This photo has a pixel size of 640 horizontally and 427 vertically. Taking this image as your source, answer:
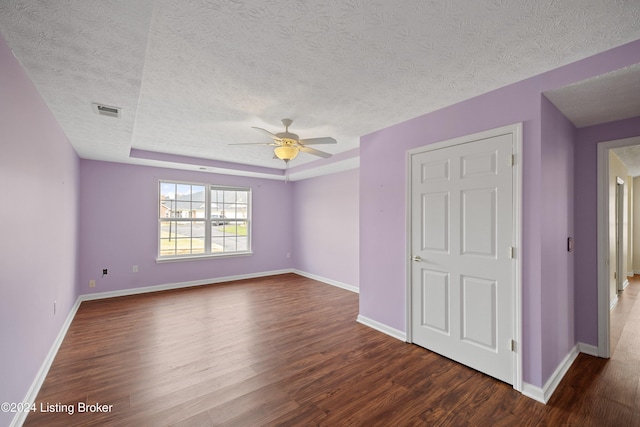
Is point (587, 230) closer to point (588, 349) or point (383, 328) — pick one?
point (588, 349)

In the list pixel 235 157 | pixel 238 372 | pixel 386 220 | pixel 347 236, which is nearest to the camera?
pixel 238 372

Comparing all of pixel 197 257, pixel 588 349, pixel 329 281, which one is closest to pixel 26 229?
pixel 197 257

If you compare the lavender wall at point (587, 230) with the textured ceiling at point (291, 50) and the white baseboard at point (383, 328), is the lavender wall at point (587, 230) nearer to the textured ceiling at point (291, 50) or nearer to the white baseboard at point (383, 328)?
the textured ceiling at point (291, 50)

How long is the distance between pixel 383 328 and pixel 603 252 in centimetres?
234

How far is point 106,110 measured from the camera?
2402 mm

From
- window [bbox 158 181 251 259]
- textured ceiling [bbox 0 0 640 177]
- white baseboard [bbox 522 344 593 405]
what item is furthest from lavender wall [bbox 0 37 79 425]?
white baseboard [bbox 522 344 593 405]

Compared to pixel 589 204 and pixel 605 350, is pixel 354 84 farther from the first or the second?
pixel 605 350

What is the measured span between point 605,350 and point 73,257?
646 cm

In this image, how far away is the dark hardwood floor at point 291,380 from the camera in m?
1.83

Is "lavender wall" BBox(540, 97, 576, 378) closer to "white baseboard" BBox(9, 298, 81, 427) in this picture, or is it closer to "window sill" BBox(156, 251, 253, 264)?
"white baseboard" BBox(9, 298, 81, 427)

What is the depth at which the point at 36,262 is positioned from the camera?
2127 mm

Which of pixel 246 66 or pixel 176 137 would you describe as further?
pixel 176 137

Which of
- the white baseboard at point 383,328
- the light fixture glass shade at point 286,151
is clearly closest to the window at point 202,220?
the light fixture glass shade at point 286,151

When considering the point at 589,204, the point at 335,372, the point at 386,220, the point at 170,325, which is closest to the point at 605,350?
the point at 589,204
